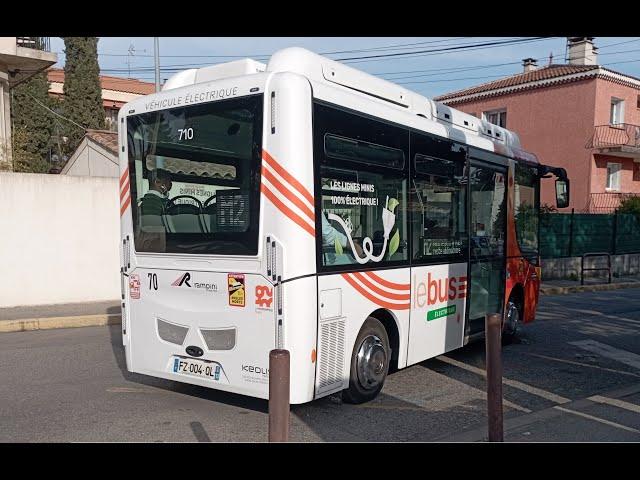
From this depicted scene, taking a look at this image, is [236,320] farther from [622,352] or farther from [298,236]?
[622,352]

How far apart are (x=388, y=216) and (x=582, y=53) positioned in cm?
2921

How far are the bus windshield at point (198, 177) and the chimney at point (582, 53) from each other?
97.9ft

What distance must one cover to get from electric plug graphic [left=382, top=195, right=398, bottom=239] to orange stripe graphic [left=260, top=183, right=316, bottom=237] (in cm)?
128

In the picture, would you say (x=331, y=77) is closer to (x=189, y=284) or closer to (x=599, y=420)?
(x=189, y=284)

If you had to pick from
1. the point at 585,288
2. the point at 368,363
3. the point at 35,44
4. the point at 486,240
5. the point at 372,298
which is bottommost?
the point at 585,288

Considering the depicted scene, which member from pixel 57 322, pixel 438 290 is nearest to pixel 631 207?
pixel 438 290

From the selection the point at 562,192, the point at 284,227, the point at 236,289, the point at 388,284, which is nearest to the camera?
the point at 284,227

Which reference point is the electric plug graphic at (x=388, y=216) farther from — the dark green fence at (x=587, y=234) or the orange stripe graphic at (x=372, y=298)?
the dark green fence at (x=587, y=234)

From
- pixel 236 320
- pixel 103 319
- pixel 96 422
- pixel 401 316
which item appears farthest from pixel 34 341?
pixel 401 316

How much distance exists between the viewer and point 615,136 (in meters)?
27.5

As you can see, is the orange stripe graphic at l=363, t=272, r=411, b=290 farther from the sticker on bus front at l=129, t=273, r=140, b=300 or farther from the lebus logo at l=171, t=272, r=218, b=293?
the sticker on bus front at l=129, t=273, r=140, b=300

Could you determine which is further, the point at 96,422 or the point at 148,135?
the point at 148,135

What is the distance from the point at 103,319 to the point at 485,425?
7512 millimetres
